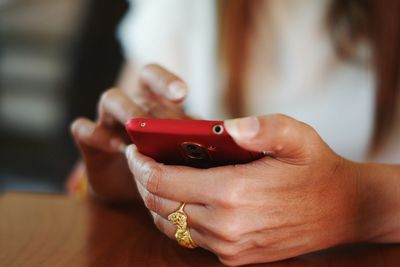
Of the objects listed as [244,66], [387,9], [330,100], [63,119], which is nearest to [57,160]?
[63,119]

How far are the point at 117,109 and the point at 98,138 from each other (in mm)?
45

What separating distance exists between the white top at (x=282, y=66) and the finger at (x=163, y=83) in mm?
353

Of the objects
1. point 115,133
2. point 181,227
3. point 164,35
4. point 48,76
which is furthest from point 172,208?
point 48,76

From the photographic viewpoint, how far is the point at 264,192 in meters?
0.44

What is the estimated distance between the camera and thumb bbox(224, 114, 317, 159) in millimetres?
391

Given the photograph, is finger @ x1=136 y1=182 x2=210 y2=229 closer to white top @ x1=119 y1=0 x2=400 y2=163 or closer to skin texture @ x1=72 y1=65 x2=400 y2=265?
skin texture @ x1=72 y1=65 x2=400 y2=265

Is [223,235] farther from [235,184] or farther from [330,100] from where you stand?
[330,100]

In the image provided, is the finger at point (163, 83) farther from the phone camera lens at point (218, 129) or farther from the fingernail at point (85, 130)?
the phone camera lens at point (218, 129)

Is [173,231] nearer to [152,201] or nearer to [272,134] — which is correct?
[152,201]

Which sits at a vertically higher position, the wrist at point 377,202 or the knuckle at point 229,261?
the wrist at point 377,202

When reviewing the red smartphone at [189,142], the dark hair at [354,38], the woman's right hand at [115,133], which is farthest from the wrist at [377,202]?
the dark hair at [354,38]

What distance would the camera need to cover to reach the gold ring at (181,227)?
463 millimetres

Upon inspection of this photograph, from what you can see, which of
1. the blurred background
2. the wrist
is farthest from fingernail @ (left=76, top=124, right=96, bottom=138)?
the blurred background

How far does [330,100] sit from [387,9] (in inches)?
7.2
